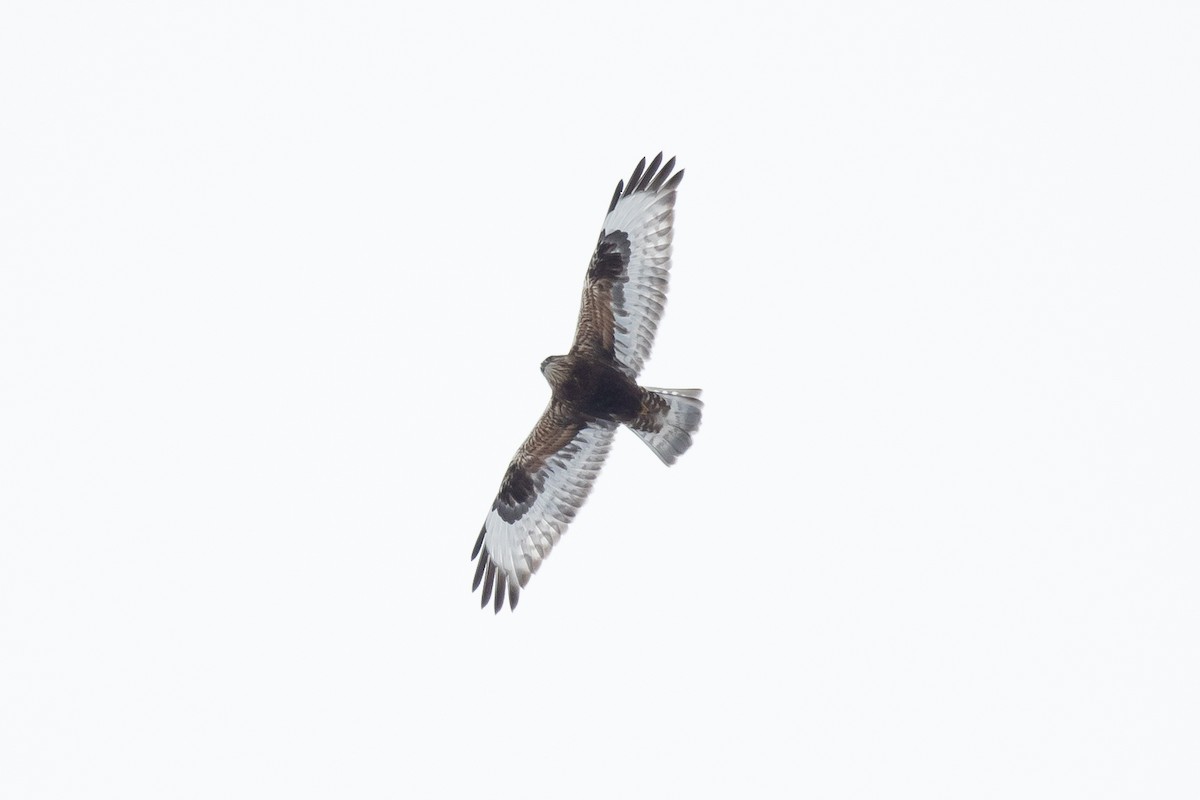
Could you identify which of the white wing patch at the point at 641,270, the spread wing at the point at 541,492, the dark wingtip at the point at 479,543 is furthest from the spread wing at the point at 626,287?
the dark wingtip at the point at 479,543

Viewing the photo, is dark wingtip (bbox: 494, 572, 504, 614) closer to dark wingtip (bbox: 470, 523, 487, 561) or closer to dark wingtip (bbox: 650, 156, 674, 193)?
dark wingtip (bbox: 470, 523, 487, 561)

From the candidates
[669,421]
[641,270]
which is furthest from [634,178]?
[669,421]

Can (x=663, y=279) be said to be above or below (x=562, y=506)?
above

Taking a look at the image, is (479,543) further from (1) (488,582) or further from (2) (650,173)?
(2) (650,173)

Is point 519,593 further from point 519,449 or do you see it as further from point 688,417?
point 688,417

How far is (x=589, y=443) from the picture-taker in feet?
42.8

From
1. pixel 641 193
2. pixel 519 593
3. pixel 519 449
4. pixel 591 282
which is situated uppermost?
pixel 641 193

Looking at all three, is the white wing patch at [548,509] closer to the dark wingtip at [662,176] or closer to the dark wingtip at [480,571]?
the dark wingtip at [480,571]

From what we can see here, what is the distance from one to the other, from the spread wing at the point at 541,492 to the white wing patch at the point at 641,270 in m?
0.88

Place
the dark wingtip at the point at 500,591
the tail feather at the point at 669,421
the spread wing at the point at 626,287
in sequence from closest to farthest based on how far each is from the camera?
the spread wing at the point at 626,287, the tail feather at the point at 669,421, the dark wingtip at the point at 500,591

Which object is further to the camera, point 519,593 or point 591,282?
point 519,593

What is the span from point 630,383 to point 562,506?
141cm

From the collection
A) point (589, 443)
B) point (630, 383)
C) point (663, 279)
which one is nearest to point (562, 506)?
point (589, 443)

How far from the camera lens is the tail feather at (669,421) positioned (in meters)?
12.6
